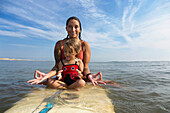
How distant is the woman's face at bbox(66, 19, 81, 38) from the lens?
320 centimetres

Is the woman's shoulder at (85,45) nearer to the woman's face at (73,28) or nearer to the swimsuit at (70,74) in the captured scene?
the woman's face at (73,28)

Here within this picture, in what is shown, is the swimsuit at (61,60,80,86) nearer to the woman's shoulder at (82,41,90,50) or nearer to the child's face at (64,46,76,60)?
the child's face at (64,46,76,60)

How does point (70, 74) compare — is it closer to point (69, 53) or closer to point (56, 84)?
point (56, 84)

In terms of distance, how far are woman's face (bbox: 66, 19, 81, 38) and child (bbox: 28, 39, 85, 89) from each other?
0.26 meters

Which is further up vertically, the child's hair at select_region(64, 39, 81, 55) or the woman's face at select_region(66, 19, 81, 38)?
the woman's face at select_region(66, 19, 81, 38)

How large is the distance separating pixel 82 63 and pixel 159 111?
6.62 ft

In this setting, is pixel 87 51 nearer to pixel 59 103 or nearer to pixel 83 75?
pixel 83 75

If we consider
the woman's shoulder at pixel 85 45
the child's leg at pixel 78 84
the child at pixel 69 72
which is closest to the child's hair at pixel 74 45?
the child at pixel 69 72

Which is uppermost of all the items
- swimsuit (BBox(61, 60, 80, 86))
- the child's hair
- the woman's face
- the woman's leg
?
the woman's face

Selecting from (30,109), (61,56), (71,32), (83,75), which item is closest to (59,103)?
(30,109)

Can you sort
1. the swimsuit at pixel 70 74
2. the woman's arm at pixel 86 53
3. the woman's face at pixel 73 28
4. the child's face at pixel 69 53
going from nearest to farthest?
the swimsuit at pixel 70 74
the child's face at pixel 69 53
the woman's face at pixel 73 28
the woman's arm at pixel 86 53

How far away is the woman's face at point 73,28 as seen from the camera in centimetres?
320

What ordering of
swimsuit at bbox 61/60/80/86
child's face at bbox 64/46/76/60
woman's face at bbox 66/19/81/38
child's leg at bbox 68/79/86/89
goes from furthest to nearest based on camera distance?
woman's face at bbox 66/19/81/38 < child's face at bbox 64/46/76/60 < swimsuit at bbox 61/60/80/86 < child's leg at bbox 68/79/86/89

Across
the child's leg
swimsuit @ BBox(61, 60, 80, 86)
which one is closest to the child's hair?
swimsuit @ BBox(61, 60, 80, 86)
